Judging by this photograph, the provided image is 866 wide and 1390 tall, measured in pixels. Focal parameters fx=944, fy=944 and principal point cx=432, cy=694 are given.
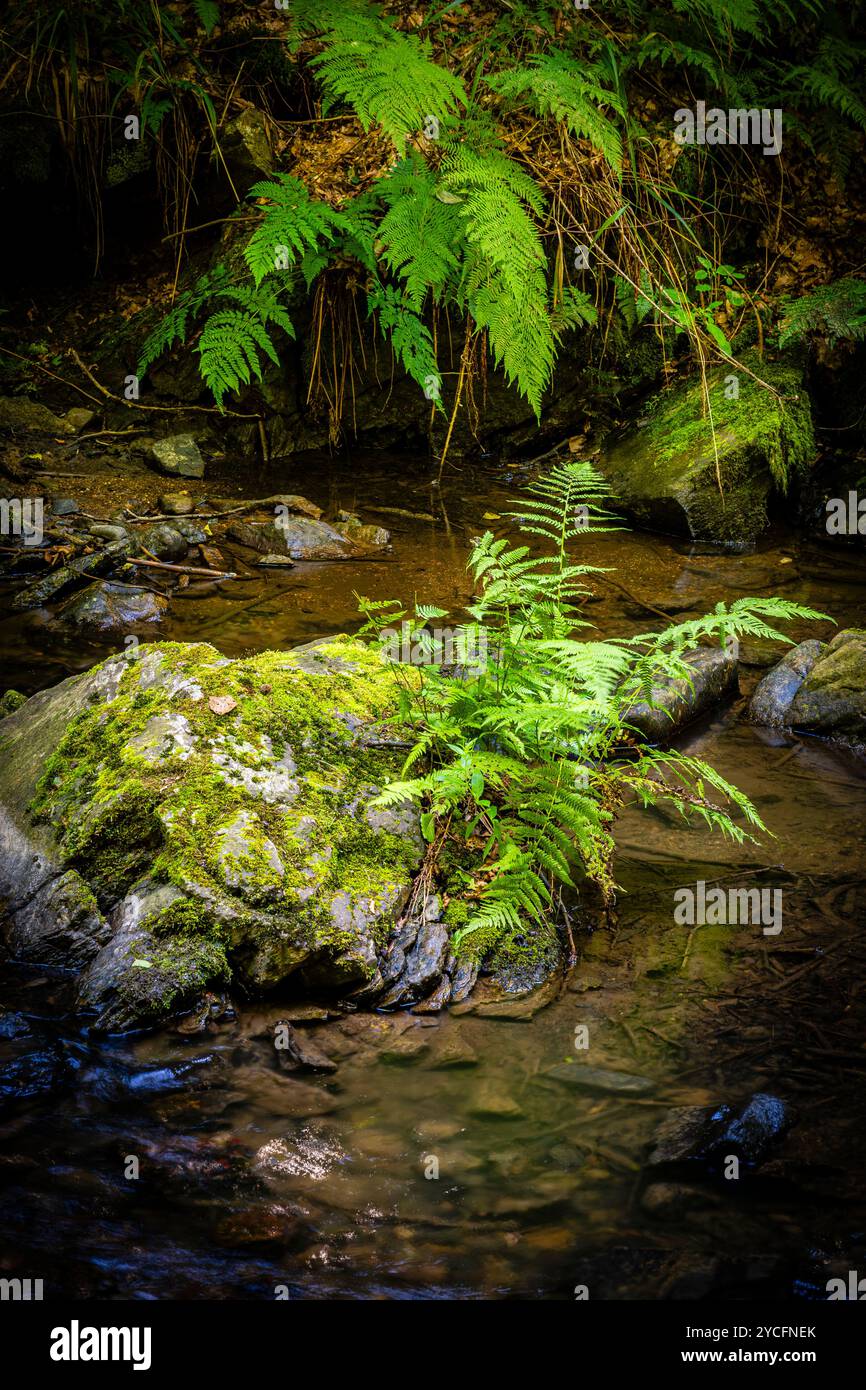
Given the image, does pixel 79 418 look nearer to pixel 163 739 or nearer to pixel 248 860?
pixel 163 739

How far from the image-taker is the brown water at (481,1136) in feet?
6.22

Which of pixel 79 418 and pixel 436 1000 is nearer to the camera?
pixel 436 1000

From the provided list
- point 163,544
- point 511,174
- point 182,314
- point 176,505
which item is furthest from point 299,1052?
point 182,314

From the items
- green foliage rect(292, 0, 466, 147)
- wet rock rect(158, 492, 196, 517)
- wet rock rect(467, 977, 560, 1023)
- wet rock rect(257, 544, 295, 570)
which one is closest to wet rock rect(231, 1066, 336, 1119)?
wet rock rect(467, 977, 560, 1023)

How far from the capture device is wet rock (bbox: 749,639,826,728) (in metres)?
4.21

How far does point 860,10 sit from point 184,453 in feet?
20.3

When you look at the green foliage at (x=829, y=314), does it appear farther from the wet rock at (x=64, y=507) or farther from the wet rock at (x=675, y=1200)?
the wet rock at (x=675, y=1200)

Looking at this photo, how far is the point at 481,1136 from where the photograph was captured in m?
2.24

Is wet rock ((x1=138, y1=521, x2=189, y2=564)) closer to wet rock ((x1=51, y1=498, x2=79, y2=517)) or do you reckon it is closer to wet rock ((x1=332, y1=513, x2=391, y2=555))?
wet rock ((x1=51, y1=498, x2=79, y2=517))

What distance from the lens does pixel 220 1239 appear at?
1.94 metres

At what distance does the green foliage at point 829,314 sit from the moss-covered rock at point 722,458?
0.26 metres

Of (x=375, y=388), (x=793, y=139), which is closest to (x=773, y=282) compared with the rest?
(x=793, y=139)

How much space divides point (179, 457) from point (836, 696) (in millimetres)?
4434

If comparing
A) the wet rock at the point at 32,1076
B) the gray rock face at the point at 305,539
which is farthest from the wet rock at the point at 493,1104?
the gray rock face at the point at 305,539
